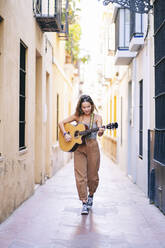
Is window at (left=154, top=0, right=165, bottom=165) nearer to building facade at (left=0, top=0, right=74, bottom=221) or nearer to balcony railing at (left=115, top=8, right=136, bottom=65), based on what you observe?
building facade at (left=0, top=0, right=74, bottom=221)

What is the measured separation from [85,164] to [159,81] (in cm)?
187

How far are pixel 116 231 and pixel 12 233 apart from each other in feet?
4.47

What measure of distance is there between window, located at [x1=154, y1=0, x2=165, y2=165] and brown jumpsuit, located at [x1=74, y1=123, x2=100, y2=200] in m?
1.07

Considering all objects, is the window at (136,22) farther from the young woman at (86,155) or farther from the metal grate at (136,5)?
the young woman at (86,155)

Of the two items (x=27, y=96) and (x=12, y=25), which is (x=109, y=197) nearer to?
(x=27, y=96)

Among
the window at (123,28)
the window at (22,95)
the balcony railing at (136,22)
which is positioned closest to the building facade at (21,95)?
the window at (22,95)

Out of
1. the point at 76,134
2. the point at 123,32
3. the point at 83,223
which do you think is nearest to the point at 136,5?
the point at 76,134

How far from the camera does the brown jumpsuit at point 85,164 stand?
22.5ft

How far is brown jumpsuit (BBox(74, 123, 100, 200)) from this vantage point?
22.5 ft

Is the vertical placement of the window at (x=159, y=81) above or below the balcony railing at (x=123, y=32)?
below

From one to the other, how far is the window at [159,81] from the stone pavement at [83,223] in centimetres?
103

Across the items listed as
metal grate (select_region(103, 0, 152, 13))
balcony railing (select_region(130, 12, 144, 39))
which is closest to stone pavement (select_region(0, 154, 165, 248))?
metal grate (select_region(103, 0, 152, 13))

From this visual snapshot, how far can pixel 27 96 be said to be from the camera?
844 centimetres

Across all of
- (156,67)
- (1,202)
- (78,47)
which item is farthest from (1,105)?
(78,47)
